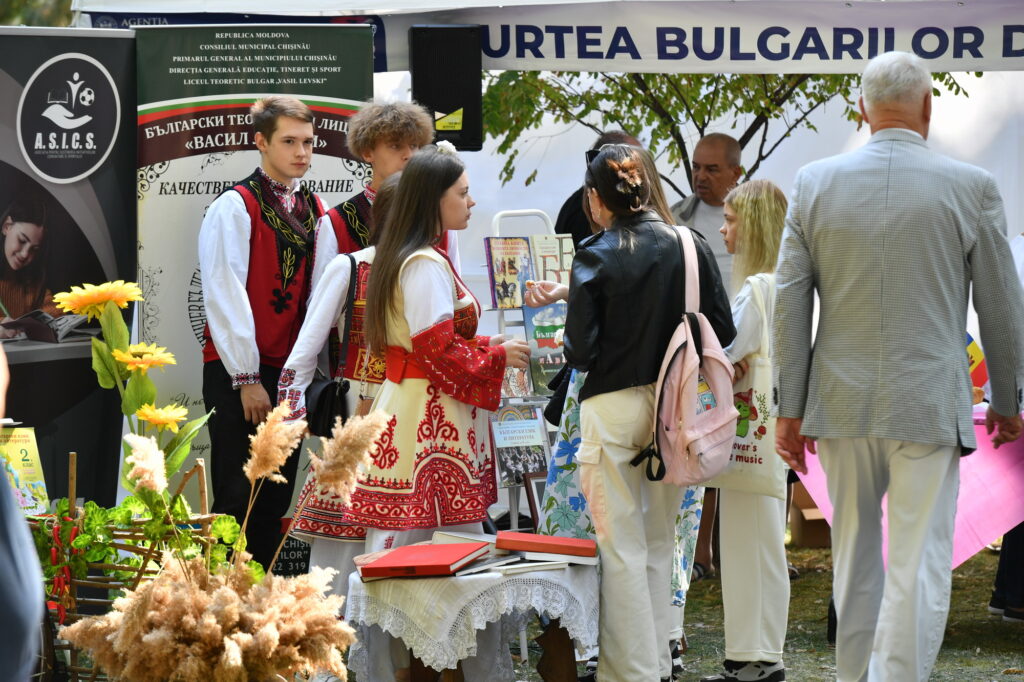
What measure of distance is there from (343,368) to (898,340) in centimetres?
166

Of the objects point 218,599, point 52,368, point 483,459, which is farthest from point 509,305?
point 218,599

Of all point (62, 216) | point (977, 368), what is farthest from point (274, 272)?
point (977, 368)

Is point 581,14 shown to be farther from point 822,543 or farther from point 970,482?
point 822,543

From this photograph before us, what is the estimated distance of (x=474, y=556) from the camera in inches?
142

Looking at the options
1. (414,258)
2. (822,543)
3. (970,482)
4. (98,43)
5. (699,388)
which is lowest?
(822,543)

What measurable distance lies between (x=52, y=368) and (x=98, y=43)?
1141 millimetres

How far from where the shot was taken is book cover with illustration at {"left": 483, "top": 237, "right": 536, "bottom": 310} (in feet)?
15.7

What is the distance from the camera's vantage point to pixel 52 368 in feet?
15.3

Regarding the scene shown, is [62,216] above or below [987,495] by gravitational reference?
above

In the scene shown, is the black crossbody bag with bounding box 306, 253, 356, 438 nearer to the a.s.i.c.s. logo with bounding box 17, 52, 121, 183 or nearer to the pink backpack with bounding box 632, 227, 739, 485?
the pink backpack with bounding box 632, 227, 739, 485

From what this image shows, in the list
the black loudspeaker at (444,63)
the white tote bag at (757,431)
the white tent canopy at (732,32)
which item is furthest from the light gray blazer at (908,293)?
the black loudspeaker at (444,63)

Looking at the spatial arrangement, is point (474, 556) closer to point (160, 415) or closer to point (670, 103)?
point (160, 415)

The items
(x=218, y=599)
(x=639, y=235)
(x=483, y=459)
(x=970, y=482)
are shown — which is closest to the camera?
(x=218, y=599)

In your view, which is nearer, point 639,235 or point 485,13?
point 639,235
